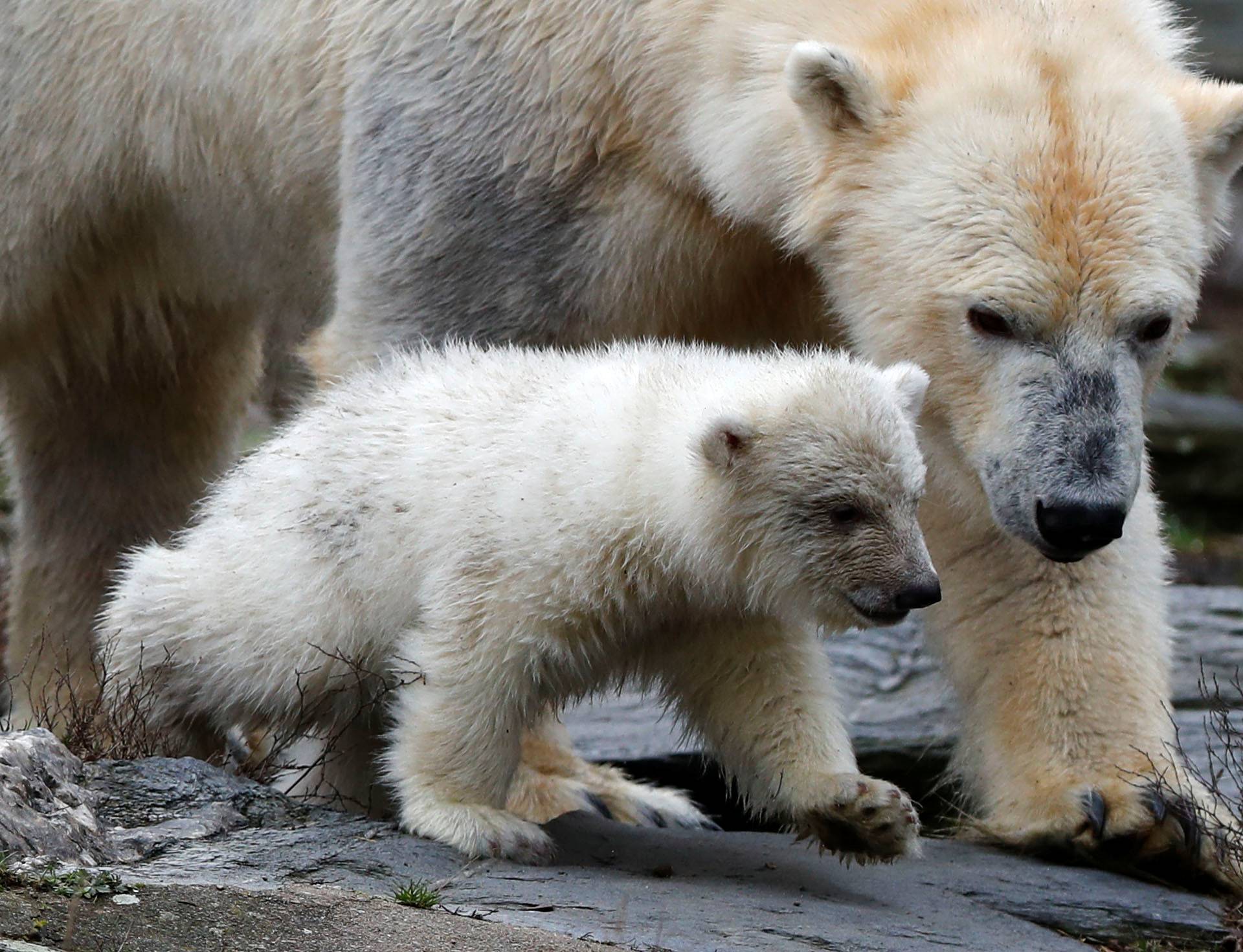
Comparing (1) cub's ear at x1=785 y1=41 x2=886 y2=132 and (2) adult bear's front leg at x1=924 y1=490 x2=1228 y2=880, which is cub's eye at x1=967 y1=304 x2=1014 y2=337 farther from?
(2) adult bear's front leg at x1=924 y1=490 x2=1228 y2=880

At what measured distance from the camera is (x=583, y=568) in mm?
3312

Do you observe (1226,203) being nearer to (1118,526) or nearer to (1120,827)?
(1118,526)

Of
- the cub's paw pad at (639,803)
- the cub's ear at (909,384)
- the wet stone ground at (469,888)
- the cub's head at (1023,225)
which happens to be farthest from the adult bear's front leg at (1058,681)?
the cub's paw pad at (639,803)

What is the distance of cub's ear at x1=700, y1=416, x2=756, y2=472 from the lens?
3215mm

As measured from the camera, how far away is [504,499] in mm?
3404

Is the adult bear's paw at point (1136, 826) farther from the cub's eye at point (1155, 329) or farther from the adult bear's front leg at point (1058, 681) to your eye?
the cub's eye at point (1155, 329)

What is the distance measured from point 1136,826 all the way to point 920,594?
120 centimetres

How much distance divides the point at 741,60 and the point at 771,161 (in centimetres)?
25

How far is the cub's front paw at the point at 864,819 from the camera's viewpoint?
10.7ft

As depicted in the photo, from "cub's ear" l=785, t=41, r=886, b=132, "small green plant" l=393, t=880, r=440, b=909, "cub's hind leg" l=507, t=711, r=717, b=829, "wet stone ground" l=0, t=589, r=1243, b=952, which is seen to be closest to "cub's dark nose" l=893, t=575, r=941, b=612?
"wet stone ground" l=0, t=589, r=1243, b=952

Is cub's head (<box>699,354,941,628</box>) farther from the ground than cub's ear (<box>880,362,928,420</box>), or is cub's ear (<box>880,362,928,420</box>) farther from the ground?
cub's ear (<box>880,362,928,420</box>)

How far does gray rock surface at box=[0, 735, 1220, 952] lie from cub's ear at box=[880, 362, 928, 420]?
38.0 inches

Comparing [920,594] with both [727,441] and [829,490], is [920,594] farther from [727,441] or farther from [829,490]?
[727,441]

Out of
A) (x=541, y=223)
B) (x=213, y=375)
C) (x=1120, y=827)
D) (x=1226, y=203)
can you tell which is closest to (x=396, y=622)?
(x=541, y=223)
